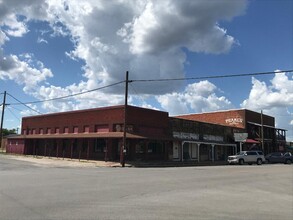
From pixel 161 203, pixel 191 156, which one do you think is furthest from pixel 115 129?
pixel 161 203

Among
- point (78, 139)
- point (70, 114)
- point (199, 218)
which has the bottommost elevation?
point (199, 218)

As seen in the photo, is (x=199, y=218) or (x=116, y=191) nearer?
(x=199, y=218)

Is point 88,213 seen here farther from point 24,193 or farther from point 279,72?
point 279,72

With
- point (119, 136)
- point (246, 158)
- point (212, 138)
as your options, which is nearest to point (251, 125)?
point (212, 138)

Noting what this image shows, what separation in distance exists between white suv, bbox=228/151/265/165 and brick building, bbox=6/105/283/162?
3.92m

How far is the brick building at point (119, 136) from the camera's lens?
37.0 meters

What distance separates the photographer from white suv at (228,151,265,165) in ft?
136

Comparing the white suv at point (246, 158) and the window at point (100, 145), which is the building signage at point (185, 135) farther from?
the window at point (100, 145)

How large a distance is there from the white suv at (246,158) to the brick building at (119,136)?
3.92 metres

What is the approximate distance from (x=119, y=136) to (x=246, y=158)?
1596cm

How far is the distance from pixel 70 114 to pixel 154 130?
11.0 m

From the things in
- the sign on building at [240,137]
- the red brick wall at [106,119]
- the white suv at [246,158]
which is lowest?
the white suv at [246,158]

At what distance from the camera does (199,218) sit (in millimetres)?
8633

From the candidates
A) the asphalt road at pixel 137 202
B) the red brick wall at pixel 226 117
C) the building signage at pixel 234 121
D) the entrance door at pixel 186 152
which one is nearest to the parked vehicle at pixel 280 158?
the red brick wall at pixel 226 117
